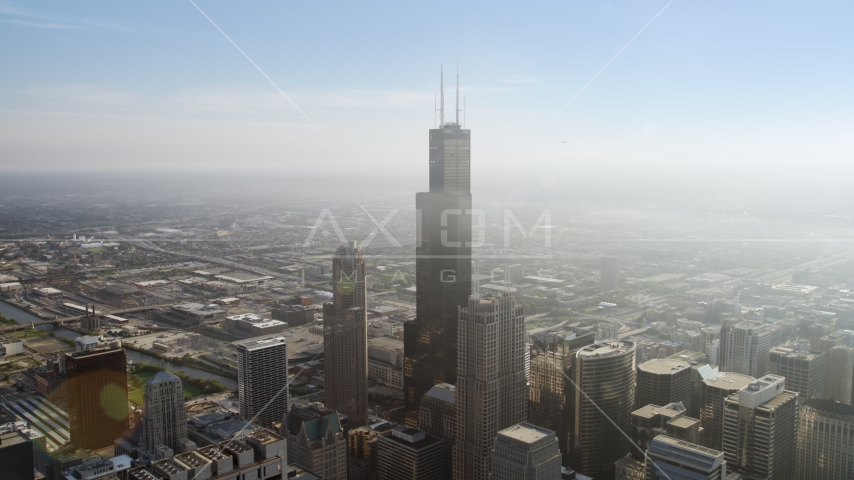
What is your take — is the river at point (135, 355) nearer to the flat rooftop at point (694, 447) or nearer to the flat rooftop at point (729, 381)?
the flat rooftop at point (694, 447)

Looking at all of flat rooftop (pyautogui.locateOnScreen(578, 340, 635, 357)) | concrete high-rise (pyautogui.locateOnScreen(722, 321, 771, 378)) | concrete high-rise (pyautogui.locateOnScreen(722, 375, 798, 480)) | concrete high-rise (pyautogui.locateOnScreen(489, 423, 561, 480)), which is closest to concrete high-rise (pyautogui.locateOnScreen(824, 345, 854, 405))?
concrete high-rise (pyautogui.locateOnScreen(722, 321, 771, 378))

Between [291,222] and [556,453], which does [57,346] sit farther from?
[556,453]

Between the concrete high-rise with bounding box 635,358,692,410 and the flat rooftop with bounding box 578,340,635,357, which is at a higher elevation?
the flat rooftop with bounding box 578,340,635,357

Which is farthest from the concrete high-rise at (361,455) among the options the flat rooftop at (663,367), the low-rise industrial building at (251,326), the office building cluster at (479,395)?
the low-rise industrial building at (251,326)

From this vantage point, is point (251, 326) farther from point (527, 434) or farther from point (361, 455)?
point (527, 434)

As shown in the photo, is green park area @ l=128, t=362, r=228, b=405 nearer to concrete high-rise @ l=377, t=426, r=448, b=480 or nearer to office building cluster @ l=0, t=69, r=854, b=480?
office building cluster @ l=0, t=69, r=854, b=480

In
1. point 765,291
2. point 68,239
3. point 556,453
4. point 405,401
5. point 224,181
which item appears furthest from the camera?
point 68,239

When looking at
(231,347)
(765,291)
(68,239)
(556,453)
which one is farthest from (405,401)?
(68,239)
